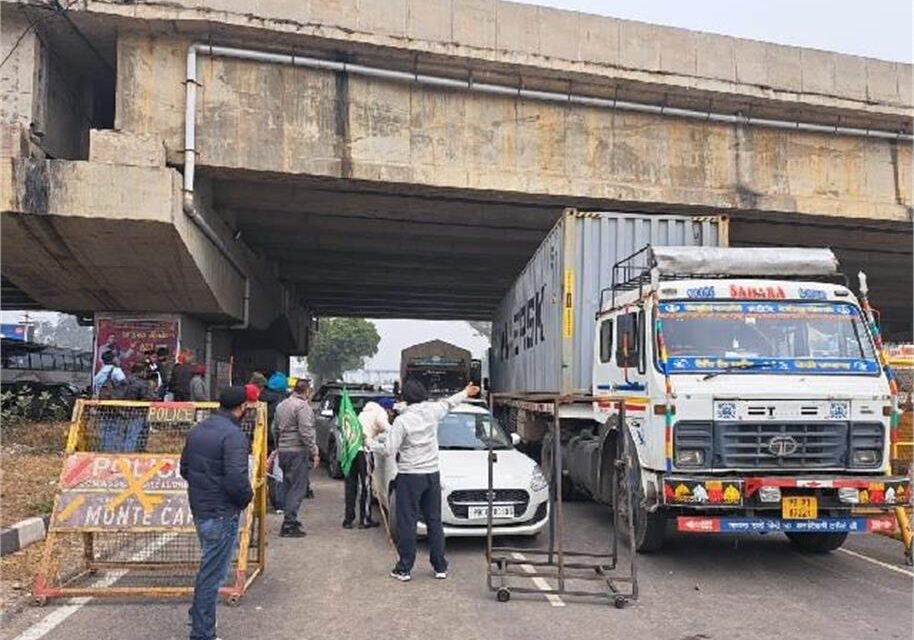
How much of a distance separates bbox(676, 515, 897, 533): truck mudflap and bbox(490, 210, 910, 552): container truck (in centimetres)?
1

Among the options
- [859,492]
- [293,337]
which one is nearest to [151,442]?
[859,492]

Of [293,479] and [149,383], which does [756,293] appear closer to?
[293,479]

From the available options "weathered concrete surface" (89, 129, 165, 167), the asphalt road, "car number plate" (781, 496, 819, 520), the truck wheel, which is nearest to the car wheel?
the asphalt road

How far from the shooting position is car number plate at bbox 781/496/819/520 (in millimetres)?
7160

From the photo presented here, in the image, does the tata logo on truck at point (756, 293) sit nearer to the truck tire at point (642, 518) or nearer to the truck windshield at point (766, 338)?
the truck windshield at point (766, 338)

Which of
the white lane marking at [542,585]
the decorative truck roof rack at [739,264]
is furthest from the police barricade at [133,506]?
the decorative truck roof rack at [739,264]

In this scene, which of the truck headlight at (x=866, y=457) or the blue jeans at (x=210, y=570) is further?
the truck headlight at (x=866, y=457)

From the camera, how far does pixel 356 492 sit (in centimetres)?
970

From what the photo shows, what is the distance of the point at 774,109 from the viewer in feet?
49.9

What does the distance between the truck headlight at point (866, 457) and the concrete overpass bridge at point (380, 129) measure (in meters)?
8.02

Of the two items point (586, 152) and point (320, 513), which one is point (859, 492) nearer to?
point (320, 513)

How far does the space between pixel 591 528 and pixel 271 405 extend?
508cm

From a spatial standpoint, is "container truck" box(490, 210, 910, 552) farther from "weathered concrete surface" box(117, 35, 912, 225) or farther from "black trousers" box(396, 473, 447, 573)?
"weathered concrete surface" box(117, 35, 912, 225)

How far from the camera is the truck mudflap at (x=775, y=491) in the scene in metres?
7.14
